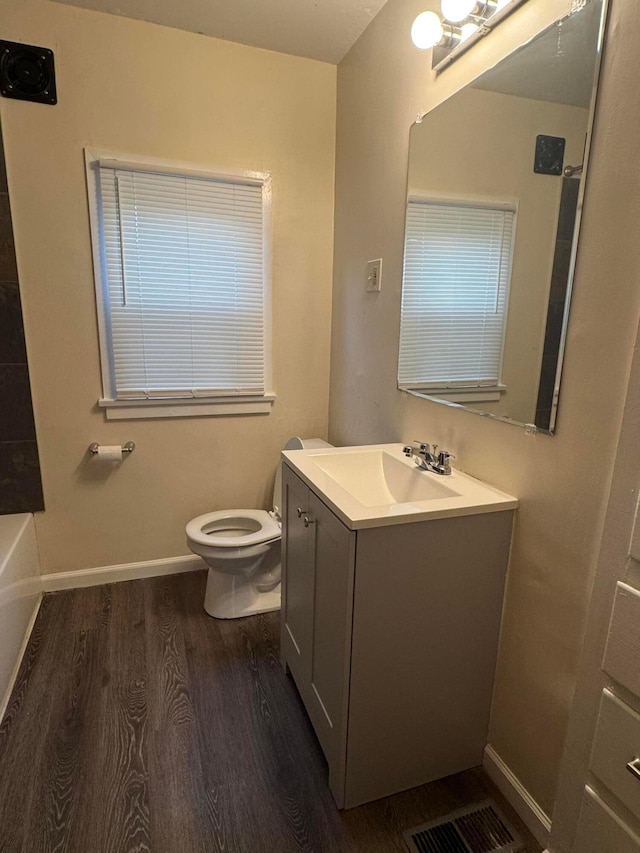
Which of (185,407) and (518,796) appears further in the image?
(185,407)

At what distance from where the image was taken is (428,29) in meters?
1.38

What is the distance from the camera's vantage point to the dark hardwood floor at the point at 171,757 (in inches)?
49.0

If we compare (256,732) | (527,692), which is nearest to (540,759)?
(527,692)

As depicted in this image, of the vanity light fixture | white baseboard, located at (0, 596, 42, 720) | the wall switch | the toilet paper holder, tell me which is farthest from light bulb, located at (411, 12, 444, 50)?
white baseboard, located at (0, 596, 42, 720)

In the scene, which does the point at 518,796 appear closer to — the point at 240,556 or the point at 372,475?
the point at 372,475

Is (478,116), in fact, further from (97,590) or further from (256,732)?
(97,590)

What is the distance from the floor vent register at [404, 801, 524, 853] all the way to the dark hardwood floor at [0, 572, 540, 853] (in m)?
0.03

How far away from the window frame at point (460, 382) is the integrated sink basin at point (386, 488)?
0.78 feet

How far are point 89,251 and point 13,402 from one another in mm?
753

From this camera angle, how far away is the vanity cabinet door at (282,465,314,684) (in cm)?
146

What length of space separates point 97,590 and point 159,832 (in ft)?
4.36

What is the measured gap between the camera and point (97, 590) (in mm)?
2348

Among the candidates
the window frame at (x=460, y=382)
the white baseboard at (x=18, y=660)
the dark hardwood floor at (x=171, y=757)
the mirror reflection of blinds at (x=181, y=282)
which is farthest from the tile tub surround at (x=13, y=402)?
the window frame at (x=460, y=382)

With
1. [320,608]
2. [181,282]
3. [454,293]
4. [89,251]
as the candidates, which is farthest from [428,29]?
[320,608]
